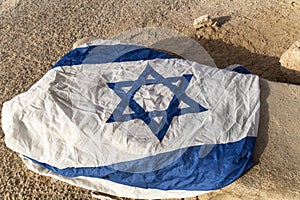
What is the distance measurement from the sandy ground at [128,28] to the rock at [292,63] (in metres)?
0.07

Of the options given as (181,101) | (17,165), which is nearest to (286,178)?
(181,101)

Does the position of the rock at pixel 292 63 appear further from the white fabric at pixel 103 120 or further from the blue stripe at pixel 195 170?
the blue stripe at pixel 195 170

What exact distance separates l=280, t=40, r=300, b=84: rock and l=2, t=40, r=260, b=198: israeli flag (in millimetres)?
641

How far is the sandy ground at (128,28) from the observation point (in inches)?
152

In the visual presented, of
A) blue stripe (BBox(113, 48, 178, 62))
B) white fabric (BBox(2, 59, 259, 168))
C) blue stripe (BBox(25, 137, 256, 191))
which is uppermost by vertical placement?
blue stripe (BBox(113, 48, 178, 62))

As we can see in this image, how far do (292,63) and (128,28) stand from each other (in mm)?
1986

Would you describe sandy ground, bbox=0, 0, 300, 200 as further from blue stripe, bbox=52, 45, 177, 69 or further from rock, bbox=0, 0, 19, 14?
blue stripe, bbox=52, 45, 177, 69

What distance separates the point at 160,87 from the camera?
279 cm

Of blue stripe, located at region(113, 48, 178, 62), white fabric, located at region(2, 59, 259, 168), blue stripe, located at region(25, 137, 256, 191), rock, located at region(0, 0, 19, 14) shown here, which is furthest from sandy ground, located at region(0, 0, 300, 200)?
blue stripe, located at region(25, 137, 256, 191)

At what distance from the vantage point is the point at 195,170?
240 centimetres

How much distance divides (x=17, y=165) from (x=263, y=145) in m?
2.08

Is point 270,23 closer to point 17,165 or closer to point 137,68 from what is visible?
point 137,68

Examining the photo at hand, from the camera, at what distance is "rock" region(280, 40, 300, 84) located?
3225mm

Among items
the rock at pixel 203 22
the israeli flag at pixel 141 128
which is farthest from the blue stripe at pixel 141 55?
the rock at pixel 203 22
